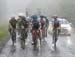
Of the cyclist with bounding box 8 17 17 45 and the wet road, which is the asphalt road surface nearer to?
the wet road

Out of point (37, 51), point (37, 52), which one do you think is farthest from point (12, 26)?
point (37, 52)

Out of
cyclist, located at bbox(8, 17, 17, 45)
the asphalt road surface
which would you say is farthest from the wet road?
cyclist, located at bbox(8, 17, 17, 45)

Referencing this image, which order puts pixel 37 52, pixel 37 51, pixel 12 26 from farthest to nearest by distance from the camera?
pixel 12 26 → pixel 37 51 → pixel 37 52

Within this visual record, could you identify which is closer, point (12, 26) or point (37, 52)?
point (37, 52)

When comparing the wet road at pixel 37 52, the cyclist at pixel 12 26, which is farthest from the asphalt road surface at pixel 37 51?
the cyclist at pixel 12 26

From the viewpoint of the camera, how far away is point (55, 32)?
18516 mm

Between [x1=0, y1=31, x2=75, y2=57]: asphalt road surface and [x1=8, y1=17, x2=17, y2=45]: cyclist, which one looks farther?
[x1=8, y1=17, x2=17, y2=45]: cyclist

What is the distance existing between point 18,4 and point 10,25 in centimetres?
1257

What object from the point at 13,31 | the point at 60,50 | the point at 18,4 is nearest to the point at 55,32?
the point at 60,50

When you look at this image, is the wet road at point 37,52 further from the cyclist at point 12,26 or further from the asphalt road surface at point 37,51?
the cyclist at point 12,26

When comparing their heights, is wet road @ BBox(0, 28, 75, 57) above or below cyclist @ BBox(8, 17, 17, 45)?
below

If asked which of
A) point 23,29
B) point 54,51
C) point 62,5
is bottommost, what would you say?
point 54,51

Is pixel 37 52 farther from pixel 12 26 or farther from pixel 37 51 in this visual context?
pixel 12 26

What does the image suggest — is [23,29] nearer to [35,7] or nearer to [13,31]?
[13,31]
